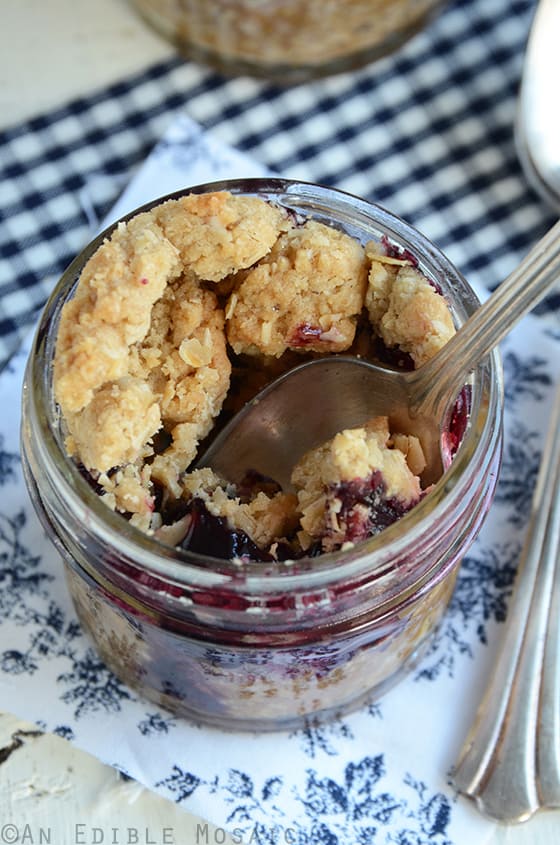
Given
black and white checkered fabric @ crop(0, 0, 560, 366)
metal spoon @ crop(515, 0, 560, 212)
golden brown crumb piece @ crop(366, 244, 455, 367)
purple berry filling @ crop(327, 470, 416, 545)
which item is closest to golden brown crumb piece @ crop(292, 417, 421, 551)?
purple berry filling @ crop(327, 470, 416, 545)

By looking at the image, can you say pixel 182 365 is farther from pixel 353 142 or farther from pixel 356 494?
pixel 353 142

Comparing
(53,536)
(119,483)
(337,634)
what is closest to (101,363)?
(119,483)

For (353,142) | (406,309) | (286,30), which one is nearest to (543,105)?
(353,142)

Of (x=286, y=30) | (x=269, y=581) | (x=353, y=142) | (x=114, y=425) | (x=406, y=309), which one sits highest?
(x=286, y=30)

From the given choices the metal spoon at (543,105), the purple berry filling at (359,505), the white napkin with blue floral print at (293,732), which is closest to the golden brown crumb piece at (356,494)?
the purple berry filling at (359,505)

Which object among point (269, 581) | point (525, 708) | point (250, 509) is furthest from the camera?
point (525, 708)

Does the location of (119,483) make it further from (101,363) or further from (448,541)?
(448,541)

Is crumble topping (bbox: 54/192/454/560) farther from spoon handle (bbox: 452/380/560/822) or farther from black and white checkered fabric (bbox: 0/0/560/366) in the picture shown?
black and white checkered fabric (bbox: 0/0/560/366)
